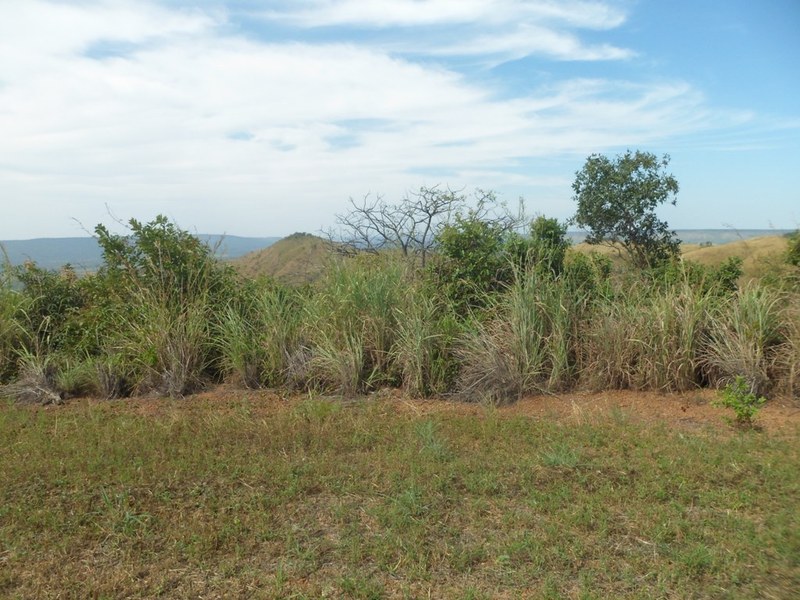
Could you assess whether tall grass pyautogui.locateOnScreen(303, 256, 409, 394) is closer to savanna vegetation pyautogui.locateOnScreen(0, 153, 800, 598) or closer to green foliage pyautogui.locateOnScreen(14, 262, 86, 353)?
savanna vegetation pyautogui.locateOnScreen(0, 153, 800, 598)

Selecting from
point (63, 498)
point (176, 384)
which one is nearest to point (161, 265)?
point (176, 384)

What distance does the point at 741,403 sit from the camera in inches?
245

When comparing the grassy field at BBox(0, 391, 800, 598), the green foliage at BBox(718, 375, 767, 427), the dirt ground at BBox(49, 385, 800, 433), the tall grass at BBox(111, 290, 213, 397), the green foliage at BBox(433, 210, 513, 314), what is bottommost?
the grassy field at BBox(0, 391, 800, 598)

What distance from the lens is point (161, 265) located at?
343 inches

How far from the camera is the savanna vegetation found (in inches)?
160

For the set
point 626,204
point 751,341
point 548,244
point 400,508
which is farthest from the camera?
point 626,204

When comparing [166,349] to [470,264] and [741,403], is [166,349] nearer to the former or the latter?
[470,264]

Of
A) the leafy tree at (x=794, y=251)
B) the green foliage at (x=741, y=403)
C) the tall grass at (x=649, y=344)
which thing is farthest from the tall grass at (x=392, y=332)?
the leafy tree at (x=794, y=251)

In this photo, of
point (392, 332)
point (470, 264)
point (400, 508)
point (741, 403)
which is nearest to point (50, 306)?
point (392, 332)

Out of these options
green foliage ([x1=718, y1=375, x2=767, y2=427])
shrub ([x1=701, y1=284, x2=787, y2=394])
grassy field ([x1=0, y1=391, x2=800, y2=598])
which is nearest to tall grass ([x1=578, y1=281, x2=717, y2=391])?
shrub ([x1=701, y1=284, x2=787, y2=394])

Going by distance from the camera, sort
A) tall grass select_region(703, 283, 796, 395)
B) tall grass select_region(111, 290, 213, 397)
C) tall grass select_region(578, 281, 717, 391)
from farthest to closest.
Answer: tall grass select_region(111, 290, 213, 397), tall grass select_region(578, 281, 717, 391), tall grass select_region(703, 283, 796, 395)

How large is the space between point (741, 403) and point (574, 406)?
1440 mm

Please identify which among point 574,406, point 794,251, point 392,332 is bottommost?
point 574,406

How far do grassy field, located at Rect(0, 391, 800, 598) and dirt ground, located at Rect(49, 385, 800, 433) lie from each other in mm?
150
